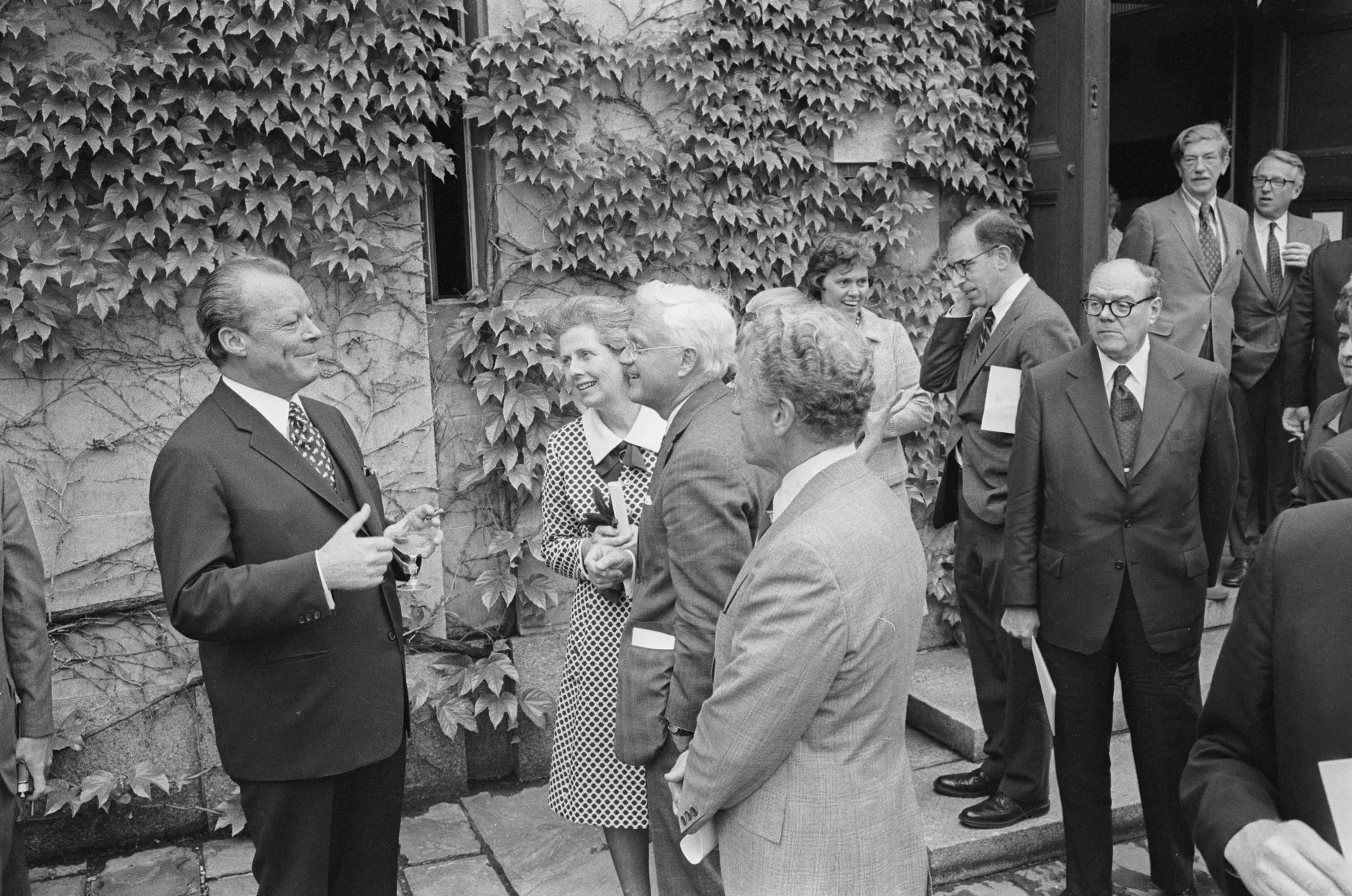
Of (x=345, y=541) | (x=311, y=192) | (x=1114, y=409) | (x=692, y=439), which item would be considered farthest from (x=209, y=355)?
(x=1114, y=409)

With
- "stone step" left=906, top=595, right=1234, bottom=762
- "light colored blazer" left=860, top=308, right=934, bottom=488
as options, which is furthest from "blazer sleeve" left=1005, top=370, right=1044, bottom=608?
"stone step" left=906, top=595, right=1234, bottom=762

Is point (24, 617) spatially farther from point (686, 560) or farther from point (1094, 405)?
point (1094, 405)

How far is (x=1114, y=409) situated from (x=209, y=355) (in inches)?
101

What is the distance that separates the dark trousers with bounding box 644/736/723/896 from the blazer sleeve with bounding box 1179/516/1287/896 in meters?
1.55

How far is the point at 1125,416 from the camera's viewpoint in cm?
352

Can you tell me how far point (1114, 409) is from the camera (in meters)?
3.53

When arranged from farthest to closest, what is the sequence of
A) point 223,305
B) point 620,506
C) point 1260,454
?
point 1260,454, point 620,506, point 223,305

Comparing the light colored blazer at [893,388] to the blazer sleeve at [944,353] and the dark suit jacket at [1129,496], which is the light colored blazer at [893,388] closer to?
the blazer sleeve at [944,353]

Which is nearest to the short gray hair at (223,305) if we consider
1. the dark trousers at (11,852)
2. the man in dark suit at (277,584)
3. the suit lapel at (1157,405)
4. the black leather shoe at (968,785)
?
the man in dark suit at (277,584)

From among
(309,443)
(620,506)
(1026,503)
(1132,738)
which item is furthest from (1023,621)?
(309,443)

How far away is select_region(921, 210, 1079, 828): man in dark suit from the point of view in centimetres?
Result: 405

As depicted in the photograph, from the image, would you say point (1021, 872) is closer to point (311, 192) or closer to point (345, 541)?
point (345, 541)

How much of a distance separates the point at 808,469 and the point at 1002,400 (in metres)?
2.02

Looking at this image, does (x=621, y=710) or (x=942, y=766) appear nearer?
(x=621, y=710)
